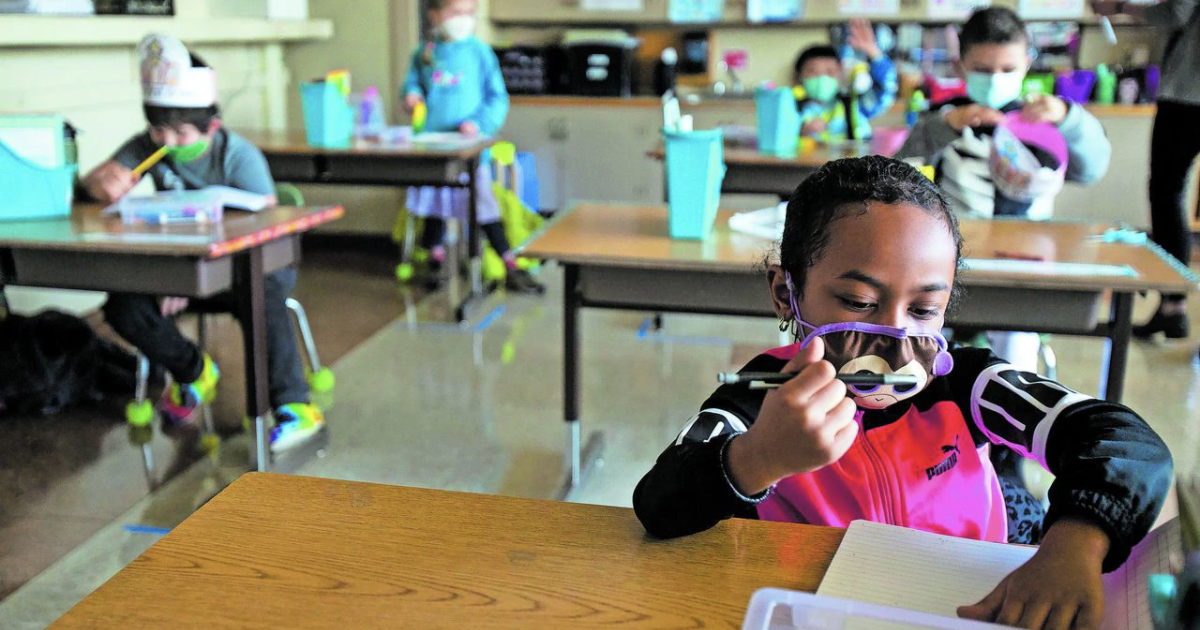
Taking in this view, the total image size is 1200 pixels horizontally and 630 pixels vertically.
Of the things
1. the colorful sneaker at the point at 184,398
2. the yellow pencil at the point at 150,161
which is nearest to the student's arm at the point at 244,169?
the yellow pencil at the point at 150,161

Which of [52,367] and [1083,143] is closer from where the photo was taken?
[1083,143]

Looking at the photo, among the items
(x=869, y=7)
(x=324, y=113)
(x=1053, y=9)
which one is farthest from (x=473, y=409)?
(x=1053, y=9)

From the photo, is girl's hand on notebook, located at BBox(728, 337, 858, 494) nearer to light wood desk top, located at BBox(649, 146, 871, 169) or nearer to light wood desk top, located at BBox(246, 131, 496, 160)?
light wood desk top, located at BBox(649, 146, 871, 169)

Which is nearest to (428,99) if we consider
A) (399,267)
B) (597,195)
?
(399,267)

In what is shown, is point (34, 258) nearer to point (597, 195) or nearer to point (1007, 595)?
point (1007, 595)

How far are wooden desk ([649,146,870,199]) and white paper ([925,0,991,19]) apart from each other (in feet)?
8.10

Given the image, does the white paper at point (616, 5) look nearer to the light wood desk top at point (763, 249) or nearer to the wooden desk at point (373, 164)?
the wooden desk at point (373, 164)

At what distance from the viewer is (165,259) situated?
7.34ft

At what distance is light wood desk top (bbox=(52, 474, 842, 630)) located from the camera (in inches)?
27.9

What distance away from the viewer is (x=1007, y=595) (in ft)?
2.38

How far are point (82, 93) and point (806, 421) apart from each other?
12.8 feet

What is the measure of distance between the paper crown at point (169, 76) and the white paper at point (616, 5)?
149 inches

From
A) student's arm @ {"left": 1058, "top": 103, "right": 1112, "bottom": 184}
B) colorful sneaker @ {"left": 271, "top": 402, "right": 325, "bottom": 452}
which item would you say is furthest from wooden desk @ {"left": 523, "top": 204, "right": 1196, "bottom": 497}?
colorful sneaker @ {"left": 271, "top": 402, "right": 325, "bottom": 452}

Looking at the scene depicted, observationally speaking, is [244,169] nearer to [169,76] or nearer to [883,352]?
[169,76]
